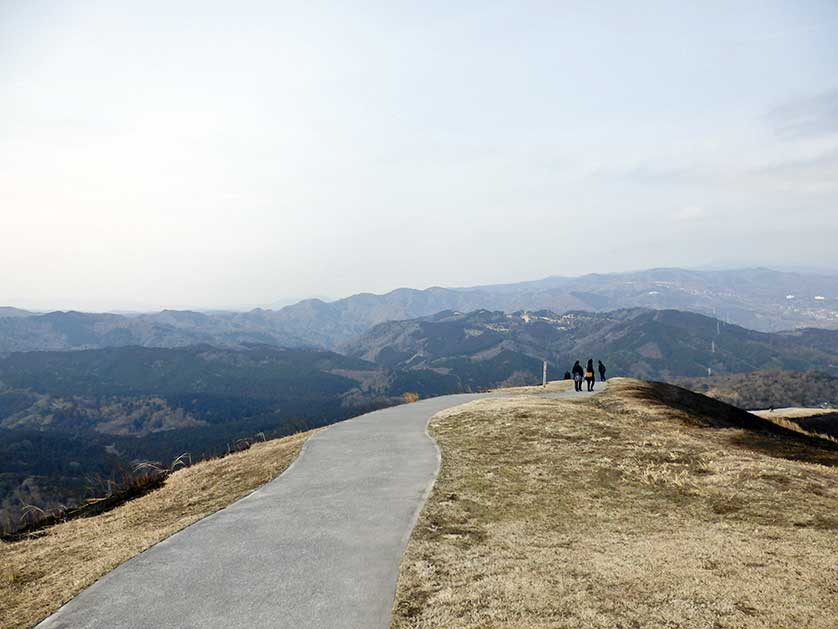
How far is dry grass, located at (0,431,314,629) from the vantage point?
8.50m

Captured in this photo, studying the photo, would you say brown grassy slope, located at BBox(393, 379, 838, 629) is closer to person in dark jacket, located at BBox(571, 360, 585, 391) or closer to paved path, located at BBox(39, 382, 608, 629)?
paved path, located at BBox(39, 382, 608, 629)

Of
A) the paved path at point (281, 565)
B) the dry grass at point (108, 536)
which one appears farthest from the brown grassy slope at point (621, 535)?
the dry grass at point (108, 536)

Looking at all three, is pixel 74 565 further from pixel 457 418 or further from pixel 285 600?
pixel 457 418

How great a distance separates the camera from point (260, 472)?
53.7 feet

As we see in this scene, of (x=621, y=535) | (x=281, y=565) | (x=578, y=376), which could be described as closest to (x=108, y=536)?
(x=281, y=565)

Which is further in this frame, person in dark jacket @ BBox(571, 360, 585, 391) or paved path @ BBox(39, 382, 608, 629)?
person in dark jacket @ BBox(571, 360, 585, 391)

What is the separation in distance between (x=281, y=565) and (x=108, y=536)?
6161 mm

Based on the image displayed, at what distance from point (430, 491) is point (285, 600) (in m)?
5.60

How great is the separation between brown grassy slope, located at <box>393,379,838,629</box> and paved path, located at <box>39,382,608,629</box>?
25.3 inches

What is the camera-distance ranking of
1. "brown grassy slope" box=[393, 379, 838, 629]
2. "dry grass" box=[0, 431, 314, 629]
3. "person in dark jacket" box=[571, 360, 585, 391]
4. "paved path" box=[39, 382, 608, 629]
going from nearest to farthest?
"brown grassy slope" box=[393, 379, 838, 629] < "paved path" box=[39, 382, 608, 629] < "dry grass" box=[0, 431, 314, 629] < "person in dark jacket" box=[571, 360, 585, 391]

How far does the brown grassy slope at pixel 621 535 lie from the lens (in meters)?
7.01

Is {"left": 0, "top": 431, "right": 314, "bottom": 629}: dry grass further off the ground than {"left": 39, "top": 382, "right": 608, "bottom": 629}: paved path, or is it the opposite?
{"left": 39, "top": 382, "right": 608, "bottom": 629}: paved path

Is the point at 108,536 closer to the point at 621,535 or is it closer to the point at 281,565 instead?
the point at 281,565

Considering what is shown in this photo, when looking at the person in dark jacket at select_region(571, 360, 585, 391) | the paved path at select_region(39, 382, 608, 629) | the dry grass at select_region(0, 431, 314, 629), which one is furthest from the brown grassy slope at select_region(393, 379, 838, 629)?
the person in dark jacket at select_region(571, 360, 585, 391)
